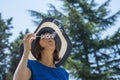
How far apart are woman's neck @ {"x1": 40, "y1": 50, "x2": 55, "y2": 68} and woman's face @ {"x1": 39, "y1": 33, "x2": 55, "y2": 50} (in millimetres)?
51

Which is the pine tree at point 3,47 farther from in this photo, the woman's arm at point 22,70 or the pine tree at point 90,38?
the woman's arm at point 22,70

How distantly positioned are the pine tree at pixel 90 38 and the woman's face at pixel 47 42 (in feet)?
43.0

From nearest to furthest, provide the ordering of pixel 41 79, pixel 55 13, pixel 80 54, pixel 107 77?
pixel 41 79, pixel 107 77, pixel 80 54, pixel 55 13

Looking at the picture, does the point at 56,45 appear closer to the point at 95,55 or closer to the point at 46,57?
the point at 46,57

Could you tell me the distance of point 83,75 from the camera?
16.5 m

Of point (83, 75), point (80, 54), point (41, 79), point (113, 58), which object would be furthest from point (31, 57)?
point (113, 58)

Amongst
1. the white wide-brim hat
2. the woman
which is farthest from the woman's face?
the white wide-brim hat

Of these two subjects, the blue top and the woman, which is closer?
the woman

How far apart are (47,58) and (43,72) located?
0.71 feet

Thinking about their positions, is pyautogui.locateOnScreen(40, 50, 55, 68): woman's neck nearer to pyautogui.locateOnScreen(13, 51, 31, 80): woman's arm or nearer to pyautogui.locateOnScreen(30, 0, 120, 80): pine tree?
pyautogui.locateOnScreen(13, 51, 31, 80): woman's arm

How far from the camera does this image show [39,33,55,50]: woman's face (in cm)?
345

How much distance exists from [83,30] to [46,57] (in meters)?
14.4

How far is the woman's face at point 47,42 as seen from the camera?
345 cm

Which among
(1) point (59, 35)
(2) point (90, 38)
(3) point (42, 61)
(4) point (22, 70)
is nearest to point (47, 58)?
(3) point (42, 61)
